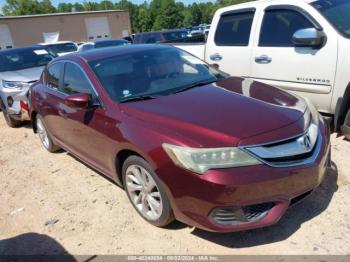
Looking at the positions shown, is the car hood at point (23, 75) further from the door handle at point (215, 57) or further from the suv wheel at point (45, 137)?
the door handle at point (215, 57)

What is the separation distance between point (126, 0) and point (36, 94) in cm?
9168

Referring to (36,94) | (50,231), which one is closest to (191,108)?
(50,231)

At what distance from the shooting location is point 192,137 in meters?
3.04

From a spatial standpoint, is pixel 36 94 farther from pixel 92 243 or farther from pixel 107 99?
pixel 92 243

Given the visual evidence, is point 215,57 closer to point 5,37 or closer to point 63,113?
point 63,113

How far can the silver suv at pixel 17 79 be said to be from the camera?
7.89 meters

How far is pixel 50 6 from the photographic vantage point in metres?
87.8

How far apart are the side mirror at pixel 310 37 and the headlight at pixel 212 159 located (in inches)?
98.9

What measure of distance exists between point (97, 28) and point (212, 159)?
50.7 m

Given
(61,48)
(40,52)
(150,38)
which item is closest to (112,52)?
(40,52)

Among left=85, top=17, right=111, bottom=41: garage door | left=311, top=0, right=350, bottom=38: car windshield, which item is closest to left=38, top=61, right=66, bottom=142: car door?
left=311, top=0, right=350, bottom=38: car windshield

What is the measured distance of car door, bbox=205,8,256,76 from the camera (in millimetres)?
5738

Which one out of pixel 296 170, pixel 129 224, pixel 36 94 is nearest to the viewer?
pixel 296 170

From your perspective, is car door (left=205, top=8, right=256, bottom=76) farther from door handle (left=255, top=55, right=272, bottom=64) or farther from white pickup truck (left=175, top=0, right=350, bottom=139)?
door handle (left=255, top=55, right=272, bottom=64)
